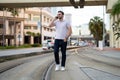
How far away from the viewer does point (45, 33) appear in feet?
464

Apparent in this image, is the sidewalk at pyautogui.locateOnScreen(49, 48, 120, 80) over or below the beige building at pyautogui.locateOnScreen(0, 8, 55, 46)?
below

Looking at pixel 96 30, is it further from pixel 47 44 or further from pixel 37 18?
pixel 47 44

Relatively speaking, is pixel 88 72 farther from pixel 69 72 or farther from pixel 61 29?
pixel 61 29

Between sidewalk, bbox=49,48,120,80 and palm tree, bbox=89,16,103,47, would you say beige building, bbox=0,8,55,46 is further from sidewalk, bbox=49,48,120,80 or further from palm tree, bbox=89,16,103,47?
sidewalk, bbox=49,48,120,80

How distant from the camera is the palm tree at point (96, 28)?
108762mm

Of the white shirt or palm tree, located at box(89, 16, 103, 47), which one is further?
palm tree, located at box(89, 16, 103, 47)

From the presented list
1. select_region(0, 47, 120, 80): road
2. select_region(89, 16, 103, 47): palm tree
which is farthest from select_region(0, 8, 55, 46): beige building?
select_region(0, 47, 120, 80): road

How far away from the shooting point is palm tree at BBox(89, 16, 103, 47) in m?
109

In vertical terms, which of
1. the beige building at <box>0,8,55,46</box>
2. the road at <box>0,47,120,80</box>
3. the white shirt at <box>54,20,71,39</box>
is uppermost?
the beige building at <box>0,8,55,46</box>

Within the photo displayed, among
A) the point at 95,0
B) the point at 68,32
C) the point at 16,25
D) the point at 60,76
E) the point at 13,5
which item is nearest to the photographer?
the point at 60,76

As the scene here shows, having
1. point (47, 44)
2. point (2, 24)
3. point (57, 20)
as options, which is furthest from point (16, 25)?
point (57, 20)

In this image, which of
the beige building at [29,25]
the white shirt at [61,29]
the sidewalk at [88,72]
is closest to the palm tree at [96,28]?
the beige building at [29,25]

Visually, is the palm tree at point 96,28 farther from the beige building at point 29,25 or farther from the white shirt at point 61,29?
the white shirt at point 61,29

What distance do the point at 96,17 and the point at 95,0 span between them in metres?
69.0
